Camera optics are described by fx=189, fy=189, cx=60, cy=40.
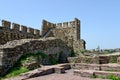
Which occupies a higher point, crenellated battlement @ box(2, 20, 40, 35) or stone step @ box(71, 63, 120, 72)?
crenellated battlement @ box(2, 20, 40, 35)

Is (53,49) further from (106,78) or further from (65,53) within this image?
(106,78)

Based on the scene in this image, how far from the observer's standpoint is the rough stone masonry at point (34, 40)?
1053cm

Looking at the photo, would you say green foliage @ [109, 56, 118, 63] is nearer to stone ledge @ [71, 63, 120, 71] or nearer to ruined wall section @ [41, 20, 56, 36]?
stone ledge @ [71, 63, 120, 71]

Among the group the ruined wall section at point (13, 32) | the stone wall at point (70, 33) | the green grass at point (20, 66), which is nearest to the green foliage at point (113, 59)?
the green grass at point (20, 66)

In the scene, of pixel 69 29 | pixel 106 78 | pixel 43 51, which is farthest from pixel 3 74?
pixel 69 29

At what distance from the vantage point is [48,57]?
13828 mm

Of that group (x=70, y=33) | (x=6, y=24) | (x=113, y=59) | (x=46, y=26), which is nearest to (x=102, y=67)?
(x=113, y=59)

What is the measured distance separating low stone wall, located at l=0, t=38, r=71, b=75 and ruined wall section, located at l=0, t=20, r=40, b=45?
4811 mm

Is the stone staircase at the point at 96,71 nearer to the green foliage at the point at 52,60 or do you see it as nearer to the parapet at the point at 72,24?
the green foliage at the point at 52,60

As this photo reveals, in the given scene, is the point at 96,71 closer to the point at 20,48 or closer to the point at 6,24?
the point at 20,48

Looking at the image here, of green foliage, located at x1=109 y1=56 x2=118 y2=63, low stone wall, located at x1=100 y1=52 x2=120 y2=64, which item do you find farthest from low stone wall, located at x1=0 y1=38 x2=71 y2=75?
green foliage, located at x1=109 y1=56 x2=118 y2=63

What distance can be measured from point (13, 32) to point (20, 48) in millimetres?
7231

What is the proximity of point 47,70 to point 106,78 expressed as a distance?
3.05 m

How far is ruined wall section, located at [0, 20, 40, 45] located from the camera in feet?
55.5
